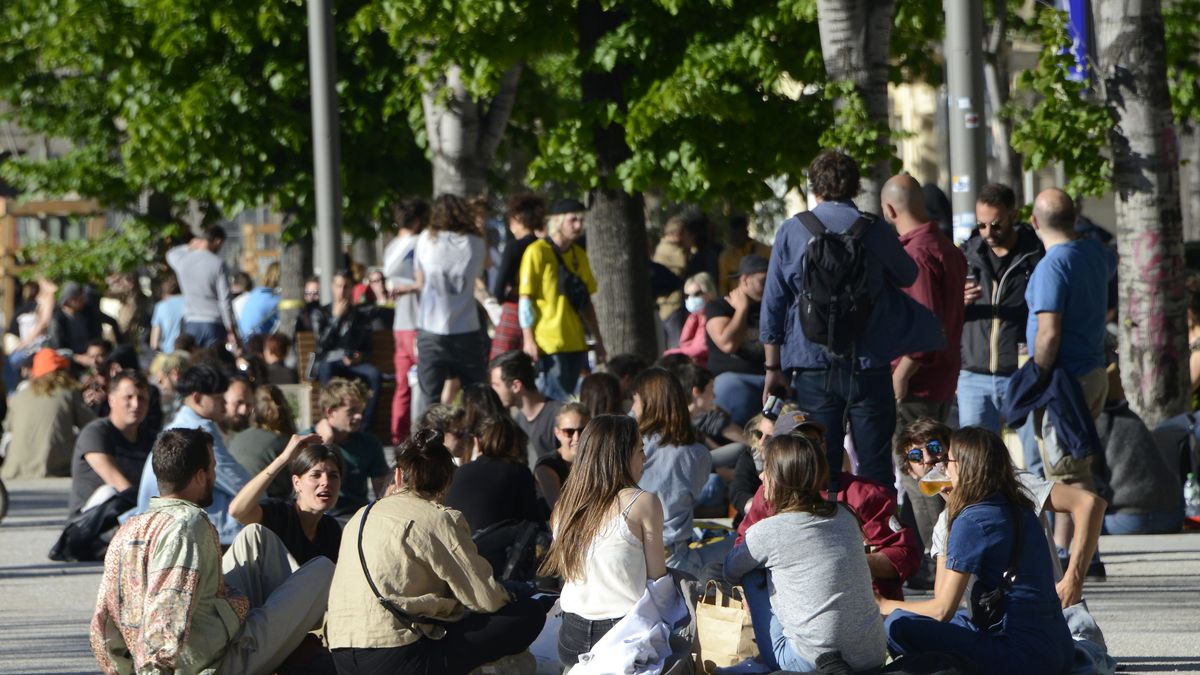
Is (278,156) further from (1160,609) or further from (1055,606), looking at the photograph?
(1055,606)

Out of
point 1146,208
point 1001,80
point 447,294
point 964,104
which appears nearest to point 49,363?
point 447,294

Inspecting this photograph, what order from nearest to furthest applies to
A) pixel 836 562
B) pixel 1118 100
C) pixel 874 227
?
1. pixel 836 562
2. pixel 874 227
3. pixel 1118 100

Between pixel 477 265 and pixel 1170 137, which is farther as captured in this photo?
pixel 477 265

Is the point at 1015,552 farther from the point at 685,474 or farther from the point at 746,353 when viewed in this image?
the point at 746,353

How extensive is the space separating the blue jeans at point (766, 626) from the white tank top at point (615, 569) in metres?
0.45

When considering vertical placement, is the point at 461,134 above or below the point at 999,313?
above

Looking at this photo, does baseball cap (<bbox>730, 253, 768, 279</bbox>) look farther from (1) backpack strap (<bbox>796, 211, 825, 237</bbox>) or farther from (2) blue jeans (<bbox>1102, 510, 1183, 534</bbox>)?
(1) backpack strap (<bbox>796, 211, 825, 237</bbox>)

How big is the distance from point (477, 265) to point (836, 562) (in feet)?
26.2

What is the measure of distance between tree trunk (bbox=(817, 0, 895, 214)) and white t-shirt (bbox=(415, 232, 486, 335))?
3116 mm

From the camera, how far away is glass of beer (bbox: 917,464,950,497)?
27.5ft

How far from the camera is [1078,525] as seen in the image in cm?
835

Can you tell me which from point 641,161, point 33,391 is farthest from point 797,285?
point 33,391

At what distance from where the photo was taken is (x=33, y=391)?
17672mm

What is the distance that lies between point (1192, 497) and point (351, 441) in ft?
17.0
